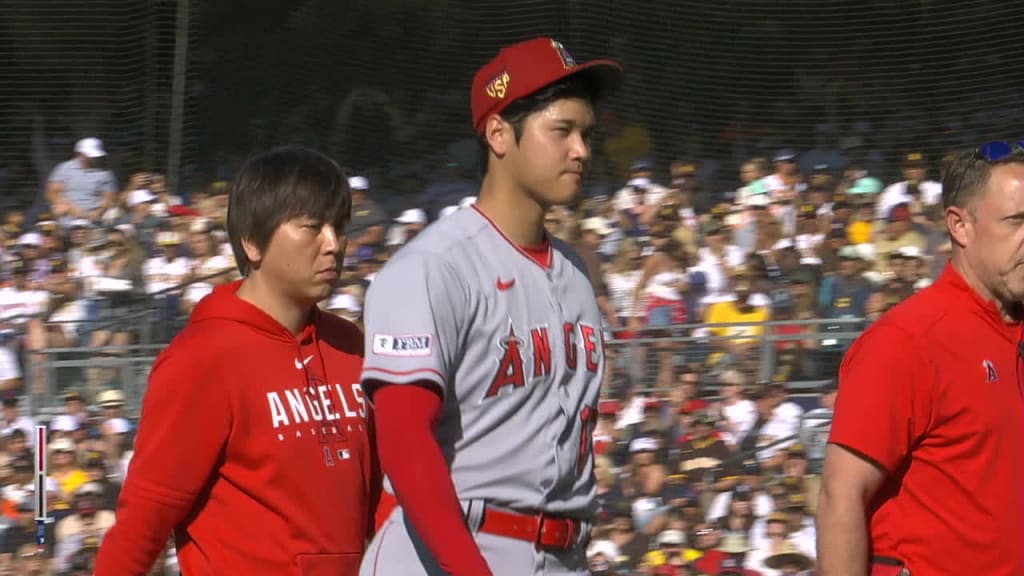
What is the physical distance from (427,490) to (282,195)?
0.80 m

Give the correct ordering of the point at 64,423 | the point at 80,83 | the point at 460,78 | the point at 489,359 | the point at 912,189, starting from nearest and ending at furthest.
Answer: the point at 489,359 → the point at 64,423 → the point at 912,189 → the point at 460,78 → the point at 80,83

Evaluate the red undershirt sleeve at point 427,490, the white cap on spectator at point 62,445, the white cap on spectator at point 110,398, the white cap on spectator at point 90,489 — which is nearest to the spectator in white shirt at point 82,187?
the white cap on spectator at point 110,398

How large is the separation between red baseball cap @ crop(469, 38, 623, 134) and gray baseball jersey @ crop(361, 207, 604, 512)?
179 millimetres

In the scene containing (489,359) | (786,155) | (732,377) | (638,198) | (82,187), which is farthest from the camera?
(82,187)

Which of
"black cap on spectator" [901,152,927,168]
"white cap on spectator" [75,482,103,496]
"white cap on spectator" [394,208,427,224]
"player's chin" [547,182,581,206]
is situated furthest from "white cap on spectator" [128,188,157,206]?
"player's chin" [547,182,581,206]

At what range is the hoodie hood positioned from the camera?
290 centimetres

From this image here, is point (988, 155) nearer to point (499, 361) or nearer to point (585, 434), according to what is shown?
point (585, 434)

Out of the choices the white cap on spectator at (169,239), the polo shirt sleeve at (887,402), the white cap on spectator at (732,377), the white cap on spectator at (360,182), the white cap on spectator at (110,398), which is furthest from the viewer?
the white cap on spectator at (360,182)

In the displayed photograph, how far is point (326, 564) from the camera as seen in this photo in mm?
2809

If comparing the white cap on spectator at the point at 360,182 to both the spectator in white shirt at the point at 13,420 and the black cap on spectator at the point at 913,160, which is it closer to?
the spectator in white shirt at the point at 13,420

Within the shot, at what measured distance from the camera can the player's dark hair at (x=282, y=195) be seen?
283 cm

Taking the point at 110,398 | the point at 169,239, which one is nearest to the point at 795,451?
the point at 110,398

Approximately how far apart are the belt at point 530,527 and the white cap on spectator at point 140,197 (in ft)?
22.7

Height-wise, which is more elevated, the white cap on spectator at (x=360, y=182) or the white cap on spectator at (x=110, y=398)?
the white cap on spectator at (x=360, y=182)
